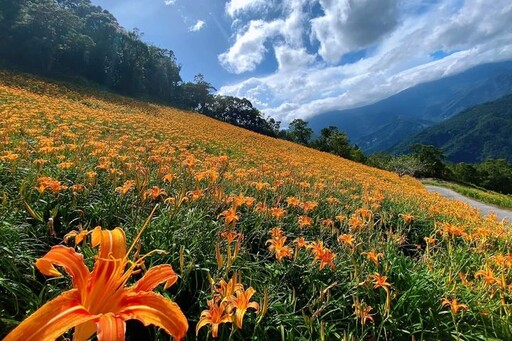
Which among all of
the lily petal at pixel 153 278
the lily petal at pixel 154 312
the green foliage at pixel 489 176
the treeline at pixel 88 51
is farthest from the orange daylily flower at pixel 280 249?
the green foliage at pixel 489 176

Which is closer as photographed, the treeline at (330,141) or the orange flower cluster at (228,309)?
the orange flower cluster at (228,309)

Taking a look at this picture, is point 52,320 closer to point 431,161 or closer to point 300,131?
point 431,161

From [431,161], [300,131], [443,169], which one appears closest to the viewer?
[431,161]

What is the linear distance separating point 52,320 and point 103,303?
0.20 m

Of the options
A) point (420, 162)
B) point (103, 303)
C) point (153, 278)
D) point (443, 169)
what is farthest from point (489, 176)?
point (103, 303)

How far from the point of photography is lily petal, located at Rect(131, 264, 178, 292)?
1042mm

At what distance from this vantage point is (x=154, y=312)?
92 cm

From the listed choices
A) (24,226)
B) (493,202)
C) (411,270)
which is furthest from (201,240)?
(493,202)

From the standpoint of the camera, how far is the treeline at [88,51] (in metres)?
31.4

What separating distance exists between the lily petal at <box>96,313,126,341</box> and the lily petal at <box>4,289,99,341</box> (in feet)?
0.12

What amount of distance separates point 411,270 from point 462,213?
14.0ft

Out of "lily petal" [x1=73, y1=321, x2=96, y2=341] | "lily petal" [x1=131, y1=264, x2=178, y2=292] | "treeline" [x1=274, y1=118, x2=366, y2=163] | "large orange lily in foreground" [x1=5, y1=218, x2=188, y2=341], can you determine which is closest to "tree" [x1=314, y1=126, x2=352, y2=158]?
"treeline" [x1=274, y1=118, x2=366, y2=163]

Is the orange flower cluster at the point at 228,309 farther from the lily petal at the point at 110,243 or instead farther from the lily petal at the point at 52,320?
the lily petal at the point at 52,320

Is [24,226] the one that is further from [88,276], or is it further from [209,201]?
[88,276]
